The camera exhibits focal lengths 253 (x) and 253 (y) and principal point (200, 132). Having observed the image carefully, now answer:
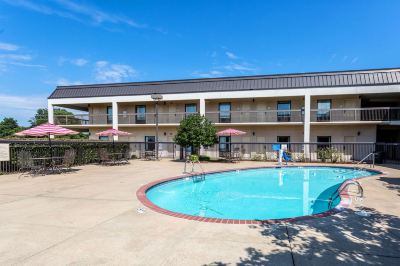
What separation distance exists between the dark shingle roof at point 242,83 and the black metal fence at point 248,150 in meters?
5.14

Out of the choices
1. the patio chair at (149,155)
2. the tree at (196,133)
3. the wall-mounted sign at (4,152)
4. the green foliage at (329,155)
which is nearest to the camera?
the wall-mounted sign at (4,152)

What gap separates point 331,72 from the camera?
21562mm

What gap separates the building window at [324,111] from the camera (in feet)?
73.7

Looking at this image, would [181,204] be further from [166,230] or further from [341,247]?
[341,247]

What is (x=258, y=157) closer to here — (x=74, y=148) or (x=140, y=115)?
(x=140, y=115)

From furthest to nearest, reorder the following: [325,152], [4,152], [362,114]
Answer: [362,114], [325,152], [4,152]

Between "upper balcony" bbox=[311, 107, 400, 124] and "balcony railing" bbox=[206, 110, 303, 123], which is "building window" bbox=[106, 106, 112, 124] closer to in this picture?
"balcony railing" bbox=[206, 110, 303, 123]

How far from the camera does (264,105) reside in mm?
24125

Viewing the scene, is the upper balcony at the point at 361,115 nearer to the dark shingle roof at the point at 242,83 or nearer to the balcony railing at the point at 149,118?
the dark shingle roof at the point at 242,83

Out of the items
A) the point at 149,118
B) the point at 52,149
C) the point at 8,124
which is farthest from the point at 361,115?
the point at 8,124

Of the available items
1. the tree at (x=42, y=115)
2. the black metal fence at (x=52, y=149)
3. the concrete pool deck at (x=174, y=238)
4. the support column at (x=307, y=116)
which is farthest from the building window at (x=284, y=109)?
the tree at (x=42, y=115)

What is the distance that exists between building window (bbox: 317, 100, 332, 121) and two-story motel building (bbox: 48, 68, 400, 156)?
0.26ft

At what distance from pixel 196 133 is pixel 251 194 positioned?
9204 mm

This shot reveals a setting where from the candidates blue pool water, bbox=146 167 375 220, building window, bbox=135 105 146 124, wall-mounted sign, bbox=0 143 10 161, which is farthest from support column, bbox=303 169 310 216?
building window, bbox=135 105 146 124
